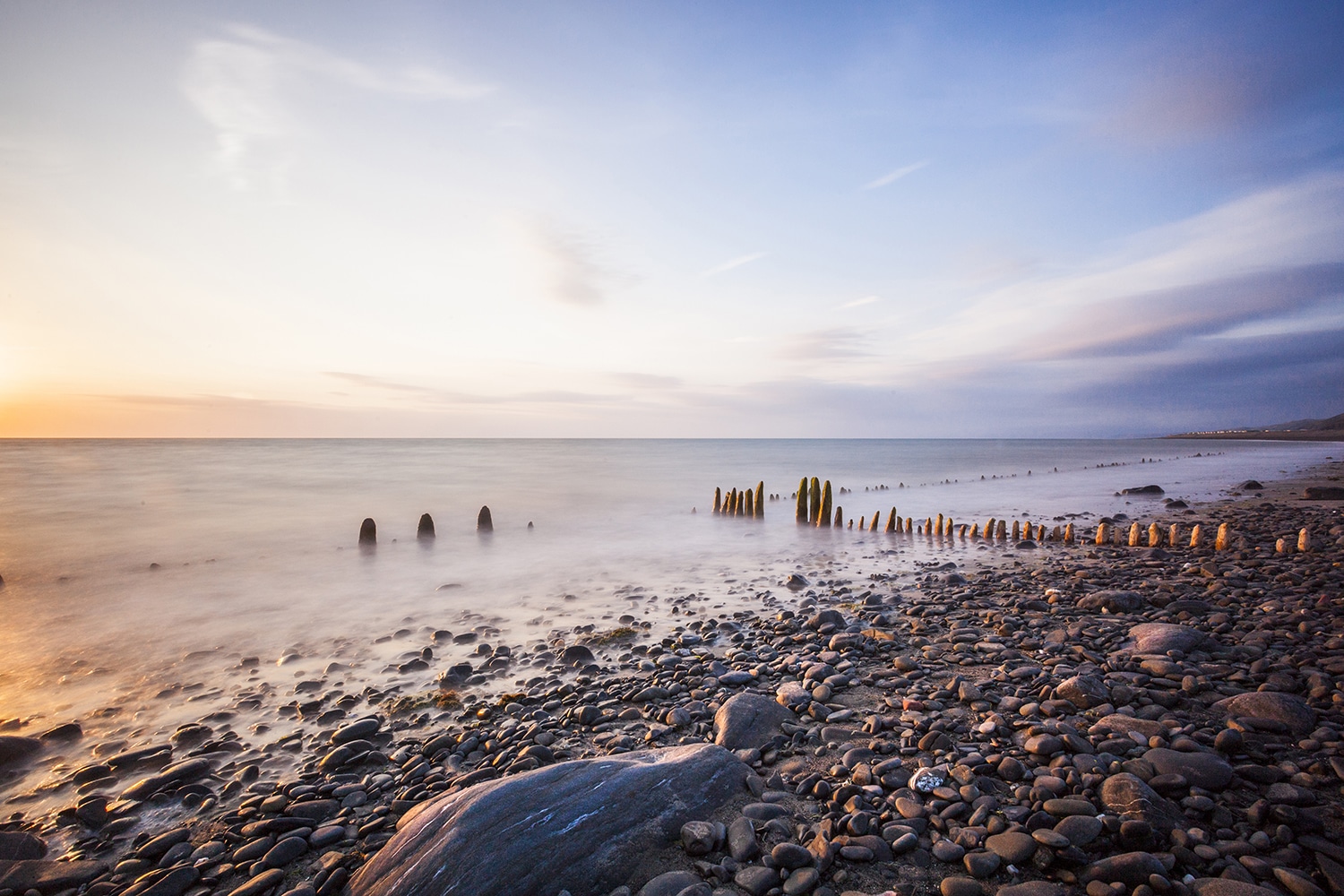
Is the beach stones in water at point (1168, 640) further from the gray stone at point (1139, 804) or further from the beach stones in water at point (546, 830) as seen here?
the beach stones in water at point (546, 830)

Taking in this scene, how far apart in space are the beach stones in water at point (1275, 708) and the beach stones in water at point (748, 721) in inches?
135

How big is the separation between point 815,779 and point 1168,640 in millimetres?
4626

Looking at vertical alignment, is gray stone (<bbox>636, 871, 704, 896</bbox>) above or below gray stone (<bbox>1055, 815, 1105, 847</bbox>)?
below

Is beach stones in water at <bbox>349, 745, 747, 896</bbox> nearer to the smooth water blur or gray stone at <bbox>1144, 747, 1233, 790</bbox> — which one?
gray stone at <bbox>1144, 747, 1233, 790</bbox>

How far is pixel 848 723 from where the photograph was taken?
4773mm

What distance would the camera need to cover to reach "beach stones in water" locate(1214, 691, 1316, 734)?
400 centimetres

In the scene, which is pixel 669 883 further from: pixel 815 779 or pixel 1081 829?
pixel 1081 829

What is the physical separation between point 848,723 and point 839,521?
13.0m

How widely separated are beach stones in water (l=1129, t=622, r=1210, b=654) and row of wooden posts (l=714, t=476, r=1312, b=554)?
708 centimetres

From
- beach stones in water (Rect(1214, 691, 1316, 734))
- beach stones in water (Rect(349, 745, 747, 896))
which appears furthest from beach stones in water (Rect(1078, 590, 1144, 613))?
beach stones in water (Rect(349, 745, 747, 896))

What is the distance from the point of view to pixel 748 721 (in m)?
4.67

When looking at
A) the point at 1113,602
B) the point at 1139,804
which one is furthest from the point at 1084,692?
the point at 1113,602

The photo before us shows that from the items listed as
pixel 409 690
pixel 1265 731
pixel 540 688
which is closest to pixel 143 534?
pixel 409 690

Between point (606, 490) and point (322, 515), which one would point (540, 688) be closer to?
point (322, 515)
